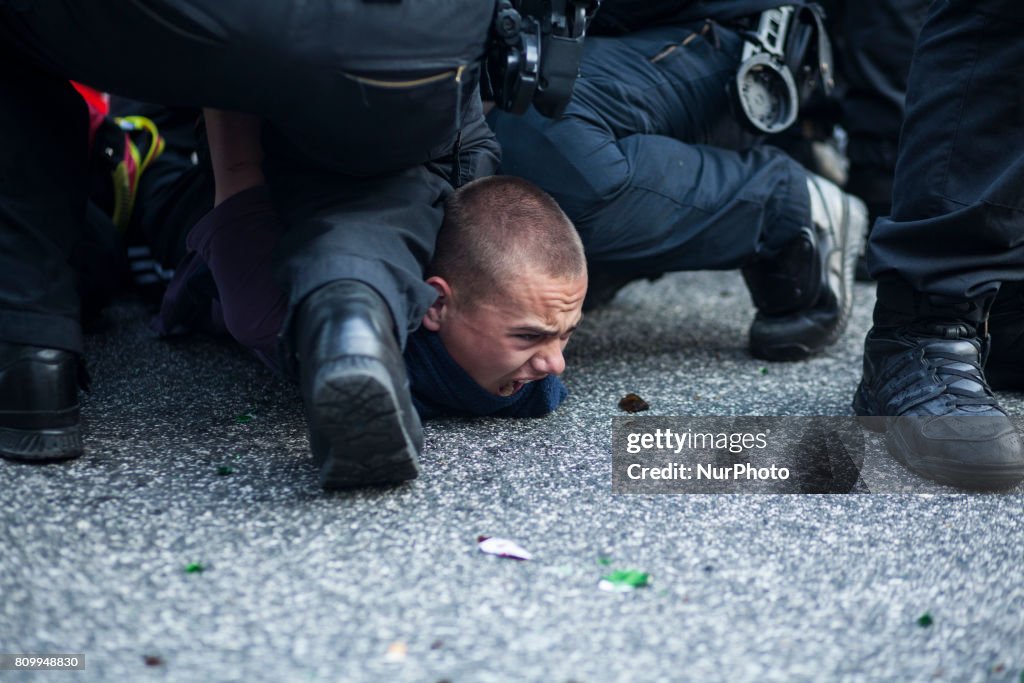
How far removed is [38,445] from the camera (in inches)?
55.2

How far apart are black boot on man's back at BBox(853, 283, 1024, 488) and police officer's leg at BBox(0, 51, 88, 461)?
4.00 ft

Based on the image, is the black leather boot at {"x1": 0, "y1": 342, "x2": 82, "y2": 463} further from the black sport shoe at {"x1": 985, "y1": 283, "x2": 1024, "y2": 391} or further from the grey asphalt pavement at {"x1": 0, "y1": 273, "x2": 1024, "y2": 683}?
the black sport shoe at {"x1": 985, "y1": 283, "x2": 1024, "y2": 391}

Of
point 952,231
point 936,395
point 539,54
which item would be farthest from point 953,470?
point 539,54

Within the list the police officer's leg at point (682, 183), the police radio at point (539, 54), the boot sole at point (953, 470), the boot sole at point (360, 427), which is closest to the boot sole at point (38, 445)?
the boot sole at point (360, 427)

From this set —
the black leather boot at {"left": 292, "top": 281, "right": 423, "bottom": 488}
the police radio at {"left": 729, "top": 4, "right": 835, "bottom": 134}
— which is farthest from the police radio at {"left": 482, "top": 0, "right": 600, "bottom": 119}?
the police radio at {"left": 729, "top": 4, "right": 835, "bottom": 134}

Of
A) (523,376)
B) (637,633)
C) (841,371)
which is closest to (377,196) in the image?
(523,376)

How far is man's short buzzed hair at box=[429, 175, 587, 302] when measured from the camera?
60.2 inches

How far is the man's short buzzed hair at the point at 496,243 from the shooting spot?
153 centimetres

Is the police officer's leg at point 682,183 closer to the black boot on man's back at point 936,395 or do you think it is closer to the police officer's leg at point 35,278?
the black boot on man's back at point 936,395

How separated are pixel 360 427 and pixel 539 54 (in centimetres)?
56

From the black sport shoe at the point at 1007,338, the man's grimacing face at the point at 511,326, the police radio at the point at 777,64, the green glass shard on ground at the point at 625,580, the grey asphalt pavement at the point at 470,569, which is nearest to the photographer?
the grey asphalt pavement at the point at 470,569

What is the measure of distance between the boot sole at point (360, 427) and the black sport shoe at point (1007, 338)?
114 cm

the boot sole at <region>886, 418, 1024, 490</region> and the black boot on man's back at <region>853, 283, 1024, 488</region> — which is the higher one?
the black boot on man's back at <region>853, 283, 1024, 488</region>

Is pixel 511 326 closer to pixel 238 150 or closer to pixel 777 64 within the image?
pixel 238 150
